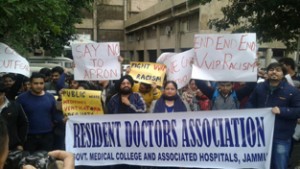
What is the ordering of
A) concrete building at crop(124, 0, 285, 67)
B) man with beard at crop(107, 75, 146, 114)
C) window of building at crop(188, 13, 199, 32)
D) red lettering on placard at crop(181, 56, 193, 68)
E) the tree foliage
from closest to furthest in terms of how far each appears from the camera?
man with beard at crop(107, 75, 146, 114) < red lettering on placard at crop(181, 56, 193, 68) < the tree foliage < concrete building at crop(124, 0, 285, 67) < window of building at crop(188, 13, 199, 32)

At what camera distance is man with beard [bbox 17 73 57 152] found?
5559 mm

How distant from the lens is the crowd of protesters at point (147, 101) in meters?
5.09

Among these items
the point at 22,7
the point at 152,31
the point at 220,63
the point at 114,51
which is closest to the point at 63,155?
the point at 22,7

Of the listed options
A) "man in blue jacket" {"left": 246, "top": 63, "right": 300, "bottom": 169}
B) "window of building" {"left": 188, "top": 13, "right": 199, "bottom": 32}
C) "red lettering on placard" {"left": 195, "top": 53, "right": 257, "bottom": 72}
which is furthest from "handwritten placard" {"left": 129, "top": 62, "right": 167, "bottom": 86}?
"window of building" {"left": 188, "top": 13, "right": 199, "bottom": 32}

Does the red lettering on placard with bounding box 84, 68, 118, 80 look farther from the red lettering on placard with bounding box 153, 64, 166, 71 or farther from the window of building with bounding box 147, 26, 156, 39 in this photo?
the window of building with bounding box 147, 26, 156, 39

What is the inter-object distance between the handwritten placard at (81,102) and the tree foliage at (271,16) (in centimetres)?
447

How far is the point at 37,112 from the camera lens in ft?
18.3

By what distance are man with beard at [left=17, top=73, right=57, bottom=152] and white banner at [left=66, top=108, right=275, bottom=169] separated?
1.00 feet

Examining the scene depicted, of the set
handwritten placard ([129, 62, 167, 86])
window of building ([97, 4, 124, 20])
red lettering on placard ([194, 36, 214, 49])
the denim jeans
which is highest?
window of building ([97, 4, 124, 20])

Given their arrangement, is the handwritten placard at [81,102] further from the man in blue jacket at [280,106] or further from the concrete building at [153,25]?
the concrete building at [153,25]

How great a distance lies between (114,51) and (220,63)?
160 cm

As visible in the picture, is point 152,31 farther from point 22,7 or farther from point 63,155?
point 63,155

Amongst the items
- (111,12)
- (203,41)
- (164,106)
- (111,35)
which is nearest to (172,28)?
(111,35)

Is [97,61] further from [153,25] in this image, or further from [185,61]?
[153,25]
